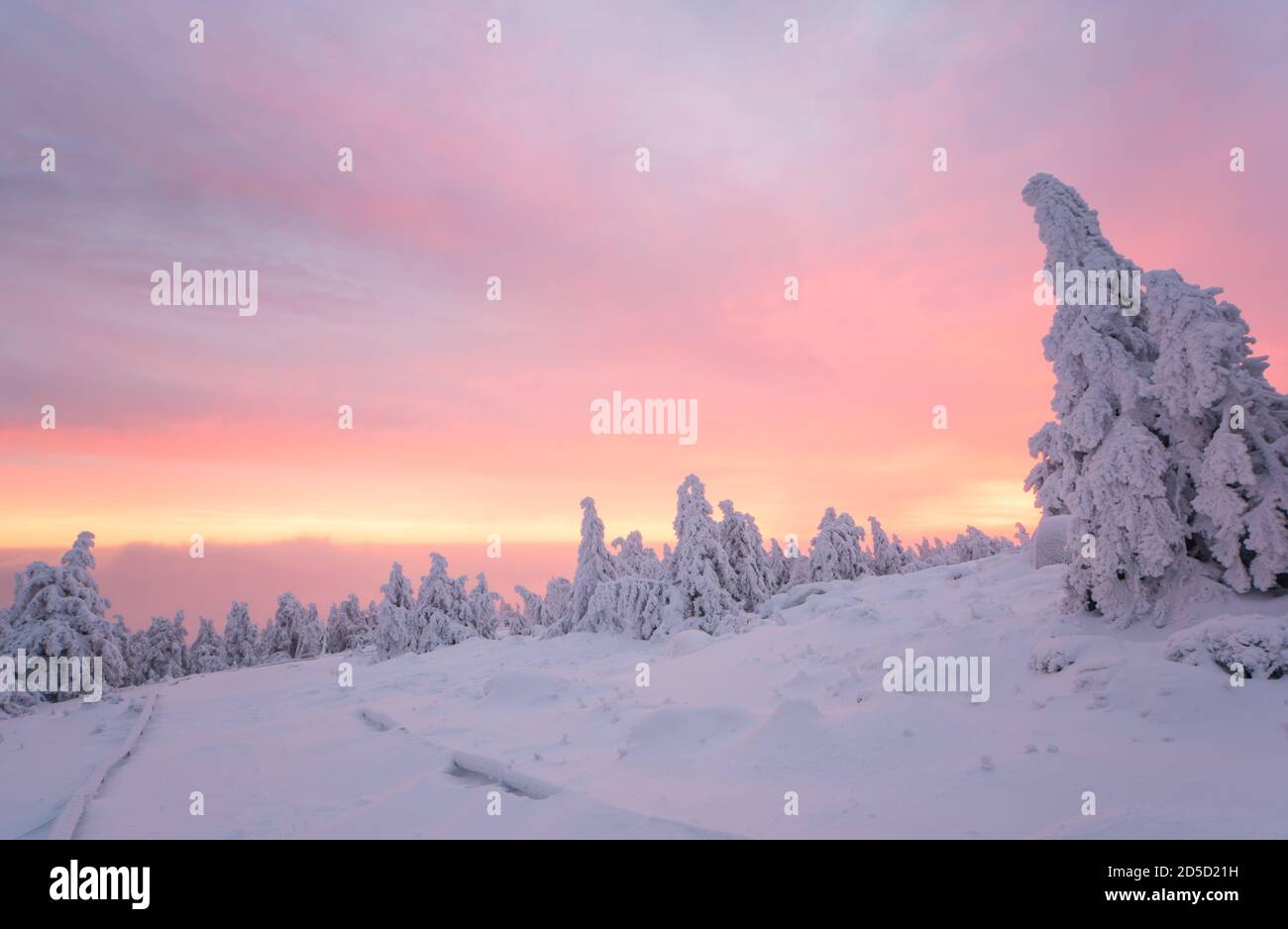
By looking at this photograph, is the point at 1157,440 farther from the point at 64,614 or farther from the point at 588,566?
the point at 64,614

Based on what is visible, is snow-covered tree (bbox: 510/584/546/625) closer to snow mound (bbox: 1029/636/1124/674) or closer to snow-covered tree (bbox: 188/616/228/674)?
snow-covered tree (bbox: 188/616/228/674)

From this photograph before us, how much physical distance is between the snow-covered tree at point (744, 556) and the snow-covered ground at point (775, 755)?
1858 centimetres

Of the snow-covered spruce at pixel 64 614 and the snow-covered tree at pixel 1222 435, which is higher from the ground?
the snow-covered tree at pixel 1222 435

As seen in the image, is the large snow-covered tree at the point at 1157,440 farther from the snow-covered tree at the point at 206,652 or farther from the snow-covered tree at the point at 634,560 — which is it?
the snow-covered tree at the point at 206,652

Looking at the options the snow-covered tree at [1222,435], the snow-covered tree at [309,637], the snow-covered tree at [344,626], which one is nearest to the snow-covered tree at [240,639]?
the snow-covered tree at [309,637]

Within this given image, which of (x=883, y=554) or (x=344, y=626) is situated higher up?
(x=883, y=554)

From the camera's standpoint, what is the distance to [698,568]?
31.7 m

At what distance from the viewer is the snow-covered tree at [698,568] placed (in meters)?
30.5

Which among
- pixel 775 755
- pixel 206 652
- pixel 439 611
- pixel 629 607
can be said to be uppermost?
pixel 775 755

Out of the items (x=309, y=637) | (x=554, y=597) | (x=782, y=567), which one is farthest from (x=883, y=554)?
(x=309, y=637)

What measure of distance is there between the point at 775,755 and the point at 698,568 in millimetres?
22817

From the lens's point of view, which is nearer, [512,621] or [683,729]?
[683,729]
